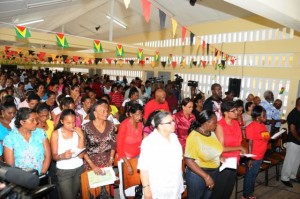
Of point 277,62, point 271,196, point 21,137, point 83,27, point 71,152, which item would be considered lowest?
point 271,196

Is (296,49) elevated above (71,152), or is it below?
above

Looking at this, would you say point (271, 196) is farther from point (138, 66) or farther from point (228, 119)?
point (138, 66)

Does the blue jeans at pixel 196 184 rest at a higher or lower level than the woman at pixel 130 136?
lower

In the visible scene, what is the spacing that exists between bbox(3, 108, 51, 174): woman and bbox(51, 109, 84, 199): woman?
12 cm

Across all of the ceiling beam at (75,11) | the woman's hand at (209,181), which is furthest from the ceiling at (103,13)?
the woman's hand at (209,181)

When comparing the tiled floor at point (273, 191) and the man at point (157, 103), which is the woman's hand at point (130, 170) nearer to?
the tiled floor at point (273, 191)

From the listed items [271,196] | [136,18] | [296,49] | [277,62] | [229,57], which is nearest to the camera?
[271,196]

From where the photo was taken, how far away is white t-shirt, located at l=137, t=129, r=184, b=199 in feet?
7.64

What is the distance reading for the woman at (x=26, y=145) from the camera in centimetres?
248

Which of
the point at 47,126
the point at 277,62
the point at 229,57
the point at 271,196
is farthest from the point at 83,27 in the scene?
the point at 271,196

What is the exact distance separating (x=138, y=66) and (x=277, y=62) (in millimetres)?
8837

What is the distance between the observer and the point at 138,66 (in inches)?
611

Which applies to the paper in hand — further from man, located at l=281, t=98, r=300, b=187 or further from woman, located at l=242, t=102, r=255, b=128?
woman, located at l=242, t=102, r=255, b=128

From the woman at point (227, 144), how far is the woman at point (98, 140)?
137cm
